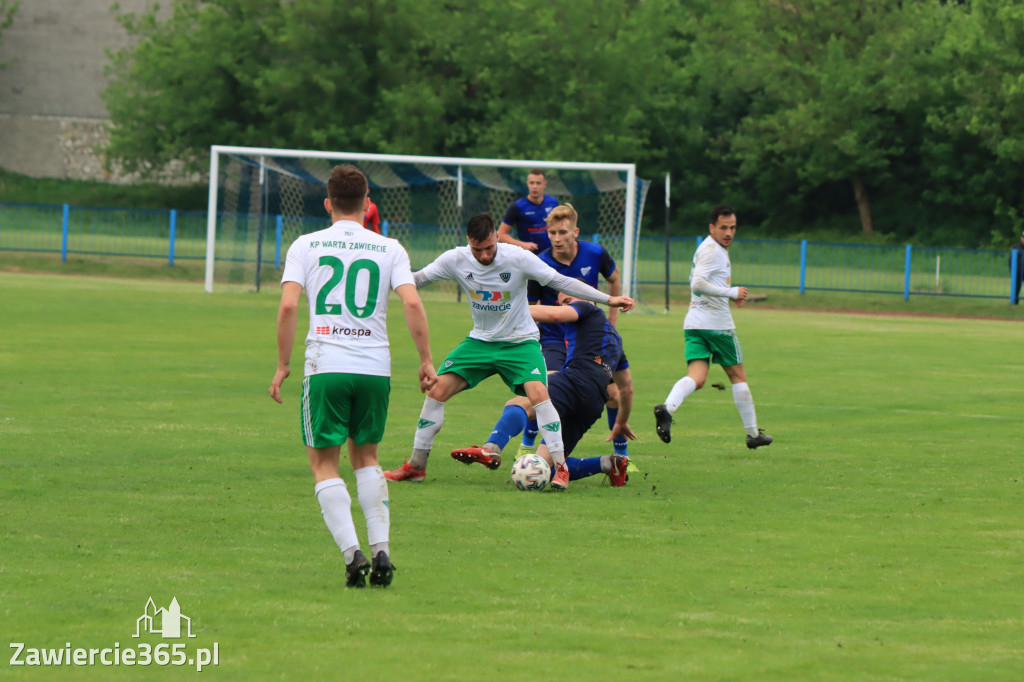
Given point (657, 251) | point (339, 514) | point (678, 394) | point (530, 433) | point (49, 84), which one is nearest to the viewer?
point (339, 514)

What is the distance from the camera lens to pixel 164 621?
5023 millimetres

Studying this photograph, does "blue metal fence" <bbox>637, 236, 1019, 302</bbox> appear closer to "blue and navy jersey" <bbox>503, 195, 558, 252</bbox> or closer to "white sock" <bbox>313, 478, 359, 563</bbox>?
"blue and navy jersey" <bbox>503, 195, 558, 252</bbox>

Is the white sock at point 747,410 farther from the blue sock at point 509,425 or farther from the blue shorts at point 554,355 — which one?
the blue sock at point 509,425

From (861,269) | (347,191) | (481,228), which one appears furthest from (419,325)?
(861,269)

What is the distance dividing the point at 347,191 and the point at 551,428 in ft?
9.71

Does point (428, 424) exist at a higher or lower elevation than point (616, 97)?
lower

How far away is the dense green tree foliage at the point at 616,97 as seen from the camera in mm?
48656

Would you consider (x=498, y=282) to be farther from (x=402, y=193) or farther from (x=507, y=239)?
(x=402, y=193)

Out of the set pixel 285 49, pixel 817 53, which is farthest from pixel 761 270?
pixel 285 49

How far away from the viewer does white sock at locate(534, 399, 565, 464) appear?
8.51 metres

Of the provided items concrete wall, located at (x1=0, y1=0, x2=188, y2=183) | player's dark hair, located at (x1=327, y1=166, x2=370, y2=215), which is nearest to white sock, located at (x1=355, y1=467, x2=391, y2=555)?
player's dark hair, located at (x1=327, y1=166, x2=370, y2=215)

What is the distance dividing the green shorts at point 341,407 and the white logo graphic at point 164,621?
1040mm

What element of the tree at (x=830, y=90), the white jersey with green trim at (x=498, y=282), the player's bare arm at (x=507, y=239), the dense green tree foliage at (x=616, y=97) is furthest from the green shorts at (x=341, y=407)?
the tree at (x=830, y=90)

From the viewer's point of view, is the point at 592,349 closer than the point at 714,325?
Yes
